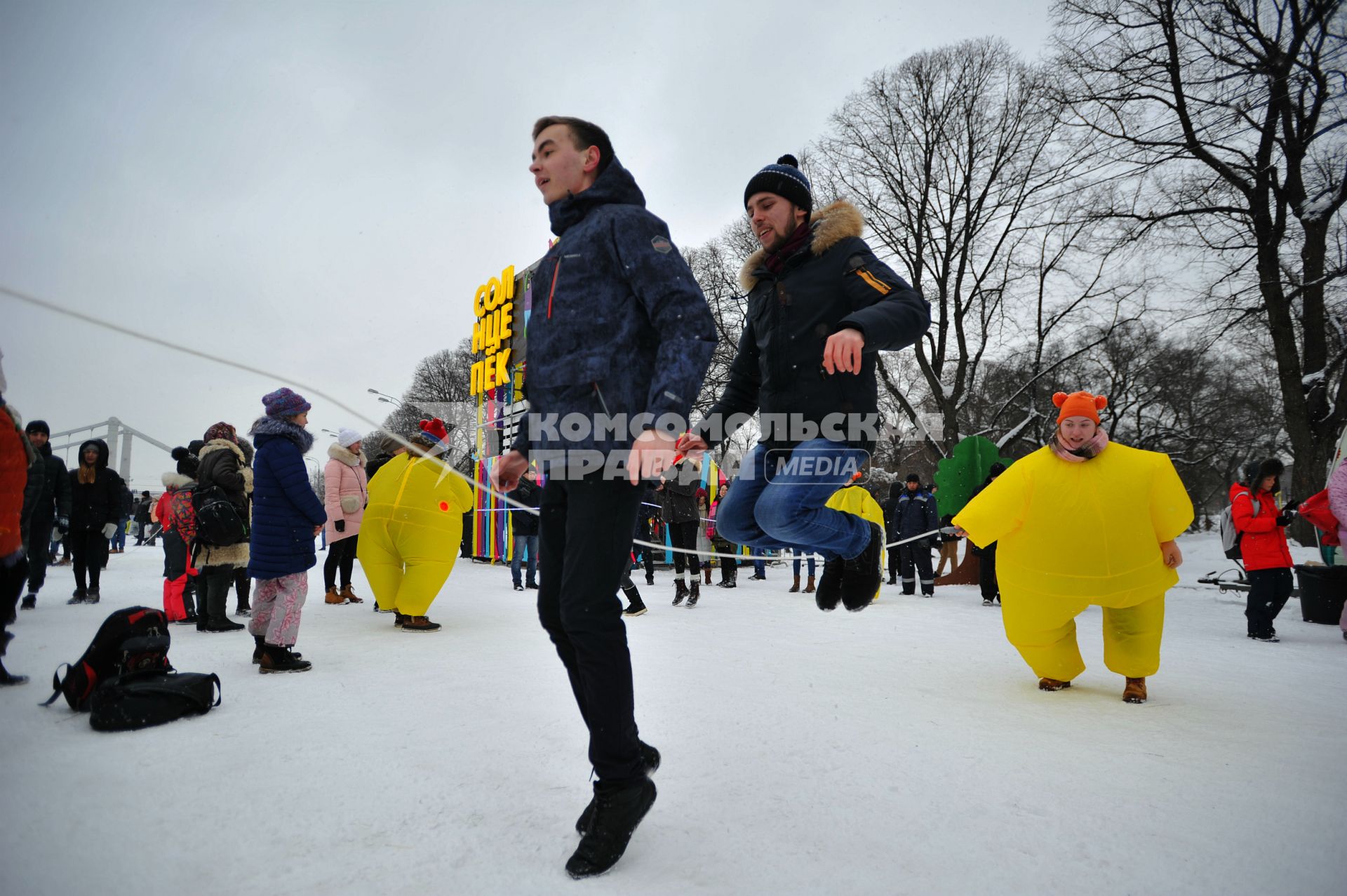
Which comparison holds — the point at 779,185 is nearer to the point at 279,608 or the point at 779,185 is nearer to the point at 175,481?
the point at 279,608

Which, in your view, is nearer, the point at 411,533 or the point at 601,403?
the point at 601,403

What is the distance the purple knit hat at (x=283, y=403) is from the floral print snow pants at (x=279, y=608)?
1127mm

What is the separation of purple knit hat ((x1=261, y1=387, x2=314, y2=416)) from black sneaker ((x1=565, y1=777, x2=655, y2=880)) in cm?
406

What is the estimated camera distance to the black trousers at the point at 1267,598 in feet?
23.3

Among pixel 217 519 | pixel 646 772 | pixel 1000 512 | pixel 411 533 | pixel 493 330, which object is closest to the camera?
pixel 646 772

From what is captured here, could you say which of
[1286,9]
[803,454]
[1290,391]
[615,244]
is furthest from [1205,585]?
[615,244]

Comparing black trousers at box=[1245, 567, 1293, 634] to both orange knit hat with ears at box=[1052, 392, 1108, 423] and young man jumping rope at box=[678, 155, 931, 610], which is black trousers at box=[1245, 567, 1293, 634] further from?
young man jumping rope at box=[678, 155, 931, 610]

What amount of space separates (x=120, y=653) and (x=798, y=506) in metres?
3.42

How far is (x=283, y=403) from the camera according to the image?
510 centimetres

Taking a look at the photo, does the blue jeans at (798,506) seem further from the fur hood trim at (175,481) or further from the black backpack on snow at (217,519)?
the fur hood trim at (175,481)

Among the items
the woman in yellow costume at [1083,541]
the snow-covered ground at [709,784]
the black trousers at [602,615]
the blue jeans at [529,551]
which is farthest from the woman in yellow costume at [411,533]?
the black trousers at [602,615]

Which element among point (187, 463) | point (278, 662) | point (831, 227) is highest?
point (831, 227)

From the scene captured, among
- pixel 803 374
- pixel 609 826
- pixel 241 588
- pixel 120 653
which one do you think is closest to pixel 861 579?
pixel 803 374

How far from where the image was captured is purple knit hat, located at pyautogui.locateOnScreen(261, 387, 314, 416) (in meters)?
5.08
